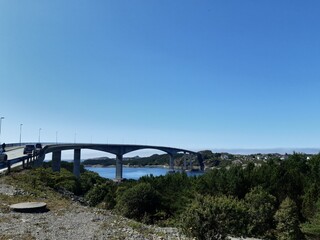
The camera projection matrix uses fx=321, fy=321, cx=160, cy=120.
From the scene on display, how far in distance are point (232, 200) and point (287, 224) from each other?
806 inches

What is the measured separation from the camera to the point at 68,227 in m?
13.0

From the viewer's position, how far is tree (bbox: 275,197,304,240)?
30062 mm

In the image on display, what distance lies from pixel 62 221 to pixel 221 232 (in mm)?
6842

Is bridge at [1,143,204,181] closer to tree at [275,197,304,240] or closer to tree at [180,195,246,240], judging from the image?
tree at [275,197,304,240]

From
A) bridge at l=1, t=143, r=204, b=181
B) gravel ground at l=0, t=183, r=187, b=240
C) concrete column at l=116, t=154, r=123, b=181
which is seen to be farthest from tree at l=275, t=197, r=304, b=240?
concrete column at l=116, t=154, r=123, b=181

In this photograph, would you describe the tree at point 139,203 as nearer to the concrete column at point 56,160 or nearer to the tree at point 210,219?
the tree at point 210,219

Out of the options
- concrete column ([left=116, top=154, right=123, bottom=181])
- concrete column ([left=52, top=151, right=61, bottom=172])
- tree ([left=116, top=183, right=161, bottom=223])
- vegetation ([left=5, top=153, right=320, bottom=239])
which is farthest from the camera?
concrete column ([left=116, top=154, right=123, bottom=181])

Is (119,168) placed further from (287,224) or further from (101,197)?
(287,224)

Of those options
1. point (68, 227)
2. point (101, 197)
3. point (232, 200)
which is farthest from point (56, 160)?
point (232, 200)

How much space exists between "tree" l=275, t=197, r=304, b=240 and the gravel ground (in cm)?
2009

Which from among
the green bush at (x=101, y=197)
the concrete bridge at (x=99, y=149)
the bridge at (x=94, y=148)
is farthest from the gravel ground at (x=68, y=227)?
the concrete bridge at (x=99, y=149)

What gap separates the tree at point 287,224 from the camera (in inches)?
1184

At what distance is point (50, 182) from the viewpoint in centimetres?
2744

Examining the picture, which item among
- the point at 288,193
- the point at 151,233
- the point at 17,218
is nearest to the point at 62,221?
the point at 17,218
